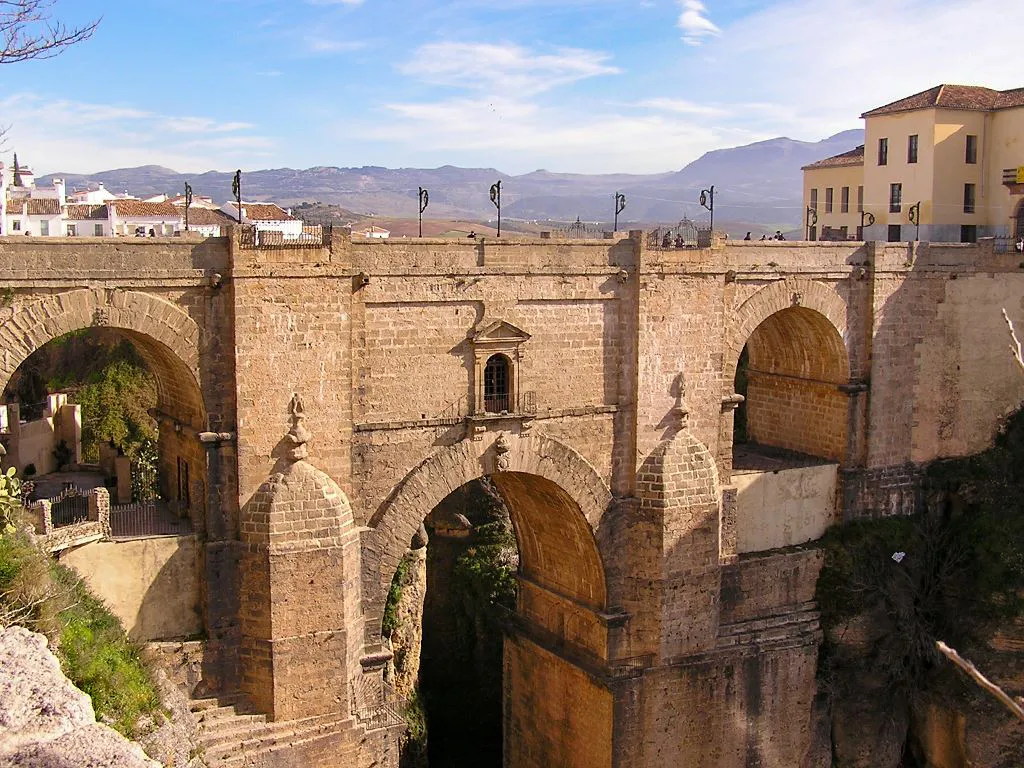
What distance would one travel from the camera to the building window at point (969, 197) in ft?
102

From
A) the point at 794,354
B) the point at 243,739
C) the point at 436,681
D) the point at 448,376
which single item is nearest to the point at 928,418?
the point at 794,354

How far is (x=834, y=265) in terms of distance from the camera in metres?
22.7

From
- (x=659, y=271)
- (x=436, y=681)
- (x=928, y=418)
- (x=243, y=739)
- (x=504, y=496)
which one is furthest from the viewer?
(x=436, y=681)

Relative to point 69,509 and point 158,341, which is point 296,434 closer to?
point 158,341

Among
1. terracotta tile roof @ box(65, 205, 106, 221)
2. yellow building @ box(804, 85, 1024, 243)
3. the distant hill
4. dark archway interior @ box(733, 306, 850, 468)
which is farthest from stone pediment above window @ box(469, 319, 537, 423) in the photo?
the distant hill

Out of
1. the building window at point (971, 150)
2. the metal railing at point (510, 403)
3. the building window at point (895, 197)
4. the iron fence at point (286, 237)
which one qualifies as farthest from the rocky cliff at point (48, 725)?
the building window at point (895, 197)

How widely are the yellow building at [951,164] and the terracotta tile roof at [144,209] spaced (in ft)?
100

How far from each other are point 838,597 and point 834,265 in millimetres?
6765

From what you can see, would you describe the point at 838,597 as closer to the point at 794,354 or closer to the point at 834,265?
the point at 794,354

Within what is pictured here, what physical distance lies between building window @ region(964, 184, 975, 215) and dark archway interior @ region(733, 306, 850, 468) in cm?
997

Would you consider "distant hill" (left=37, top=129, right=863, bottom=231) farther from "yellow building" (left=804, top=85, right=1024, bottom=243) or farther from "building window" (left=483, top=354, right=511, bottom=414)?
"building window" (left=483, top=354, right=511, bottom=414)

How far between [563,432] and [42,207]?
42.1m

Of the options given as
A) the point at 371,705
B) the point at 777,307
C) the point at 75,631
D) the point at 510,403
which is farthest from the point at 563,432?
the point at 75,631

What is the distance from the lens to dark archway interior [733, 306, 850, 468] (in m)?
23.3
